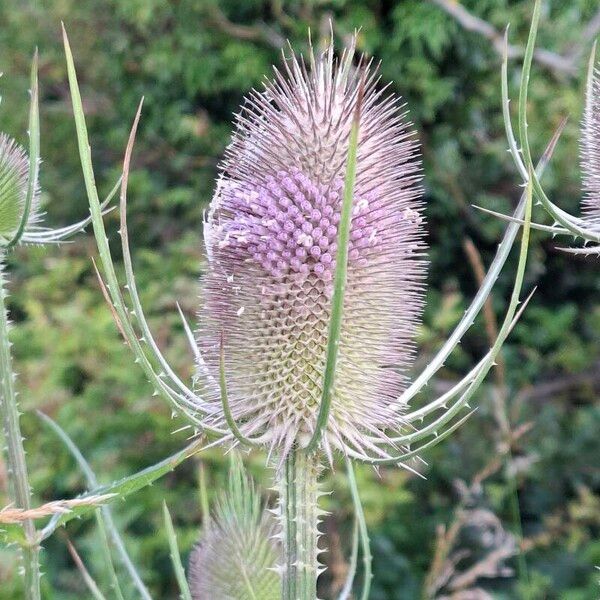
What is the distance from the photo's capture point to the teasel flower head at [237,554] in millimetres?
1366

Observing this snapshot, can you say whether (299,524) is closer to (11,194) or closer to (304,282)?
(304,282)

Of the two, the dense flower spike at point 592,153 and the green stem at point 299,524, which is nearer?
the green stem at point 299,524

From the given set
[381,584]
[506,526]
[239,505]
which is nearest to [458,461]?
[506,526]

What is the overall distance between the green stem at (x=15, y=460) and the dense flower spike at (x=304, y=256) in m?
0.30

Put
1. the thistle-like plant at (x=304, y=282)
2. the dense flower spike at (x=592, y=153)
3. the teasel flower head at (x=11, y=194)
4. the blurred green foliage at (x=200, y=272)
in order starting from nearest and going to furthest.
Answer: the thistle-like plant at (x=304, y=282)
the dense flower spike at (x=592, y=153)
the teasel flower head at (x=11, y=194)
the blurred green foliage at (x=200, y=272)

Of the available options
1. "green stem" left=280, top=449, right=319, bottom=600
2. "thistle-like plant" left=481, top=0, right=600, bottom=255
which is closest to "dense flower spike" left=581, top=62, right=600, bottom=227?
"thistle-like plant" left=481, top=0, right=600, bottom=255

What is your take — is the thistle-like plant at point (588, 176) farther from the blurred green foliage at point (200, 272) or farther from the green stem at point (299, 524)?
the blurred green foliage at point (200, 272)

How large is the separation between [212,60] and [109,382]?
1628 millimetres

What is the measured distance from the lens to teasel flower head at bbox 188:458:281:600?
137cm

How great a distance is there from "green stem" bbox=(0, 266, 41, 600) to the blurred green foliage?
1170 mm

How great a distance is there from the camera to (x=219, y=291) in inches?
50.6

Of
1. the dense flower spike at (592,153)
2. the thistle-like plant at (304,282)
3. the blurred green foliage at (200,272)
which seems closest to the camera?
the thistle-like plant at (304,282)

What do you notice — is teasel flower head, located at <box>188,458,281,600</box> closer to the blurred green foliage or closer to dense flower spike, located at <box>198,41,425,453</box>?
dense flower spike, located at <box>198,41,425,453</box>

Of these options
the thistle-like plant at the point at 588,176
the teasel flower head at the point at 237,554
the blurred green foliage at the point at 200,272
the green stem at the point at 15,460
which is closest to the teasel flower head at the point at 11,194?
the green stem at the point at 15,460
